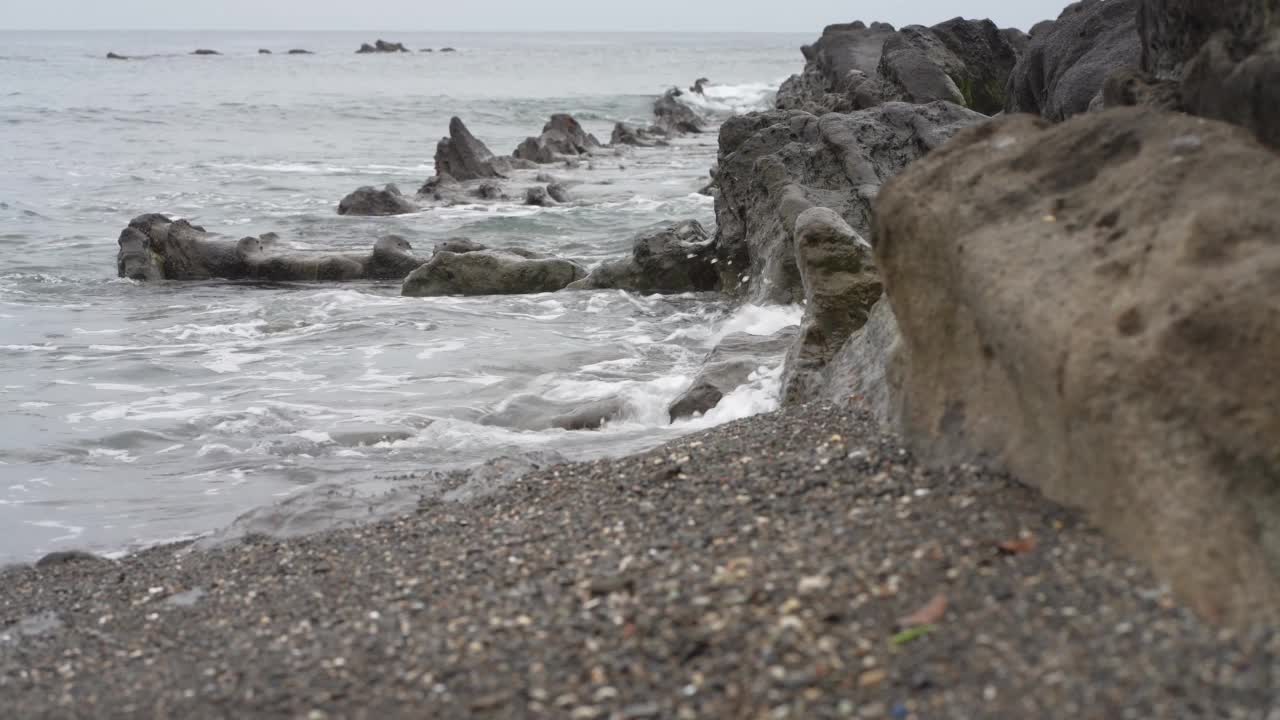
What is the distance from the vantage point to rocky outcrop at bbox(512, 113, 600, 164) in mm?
29859

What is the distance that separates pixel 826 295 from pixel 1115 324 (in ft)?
15.5

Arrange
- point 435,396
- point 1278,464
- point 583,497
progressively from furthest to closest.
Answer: point 435,396 → point 583,497 → point 1278,464

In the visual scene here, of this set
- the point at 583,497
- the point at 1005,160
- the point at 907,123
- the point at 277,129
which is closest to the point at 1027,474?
the point at 1005,160

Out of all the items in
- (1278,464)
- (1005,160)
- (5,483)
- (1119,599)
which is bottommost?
(5,483)

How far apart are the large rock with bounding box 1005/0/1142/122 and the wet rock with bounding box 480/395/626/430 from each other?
4803 millimetres

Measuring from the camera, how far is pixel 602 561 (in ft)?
14.7

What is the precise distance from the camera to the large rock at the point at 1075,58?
36.9 feet

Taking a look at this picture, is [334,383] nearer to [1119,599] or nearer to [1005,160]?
[1005,160]

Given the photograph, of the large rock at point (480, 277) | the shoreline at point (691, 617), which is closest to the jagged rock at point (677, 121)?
the large rock at point (480, 277)

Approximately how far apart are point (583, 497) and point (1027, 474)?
2065 mm

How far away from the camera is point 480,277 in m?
14.3

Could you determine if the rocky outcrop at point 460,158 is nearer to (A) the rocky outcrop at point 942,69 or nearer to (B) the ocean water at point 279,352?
(B) the ocean water at point 279,352

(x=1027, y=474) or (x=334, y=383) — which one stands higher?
(x=1027, y=474)

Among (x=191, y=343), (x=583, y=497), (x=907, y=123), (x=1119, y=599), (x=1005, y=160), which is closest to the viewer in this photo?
(x=1119, y=599)
